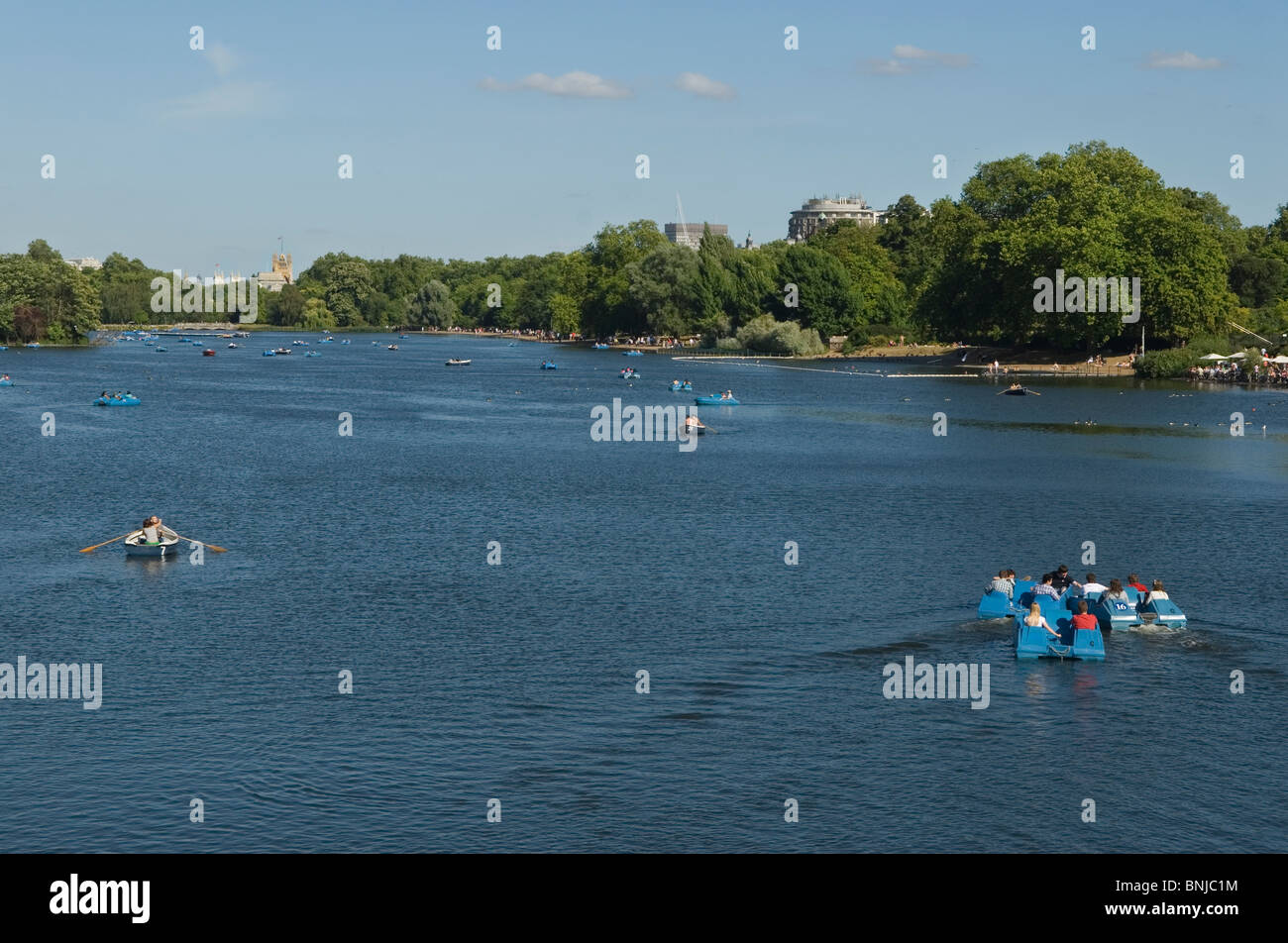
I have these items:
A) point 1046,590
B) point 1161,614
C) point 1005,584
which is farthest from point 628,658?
point 1161,614

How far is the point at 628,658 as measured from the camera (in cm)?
4428

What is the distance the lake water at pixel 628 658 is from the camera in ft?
105

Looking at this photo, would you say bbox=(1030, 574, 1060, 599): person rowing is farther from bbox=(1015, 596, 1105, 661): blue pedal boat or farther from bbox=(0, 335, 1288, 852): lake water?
bbox=(1015, 596, 1105, 661): blue pedal boat

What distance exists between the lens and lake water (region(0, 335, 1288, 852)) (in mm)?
31984

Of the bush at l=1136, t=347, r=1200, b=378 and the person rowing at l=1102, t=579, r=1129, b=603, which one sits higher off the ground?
the bush at l=1136, t=347, r=1200, b=378

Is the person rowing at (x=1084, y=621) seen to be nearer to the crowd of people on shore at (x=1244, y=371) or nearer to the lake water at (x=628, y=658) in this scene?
the lake water at (x=628, y=658)

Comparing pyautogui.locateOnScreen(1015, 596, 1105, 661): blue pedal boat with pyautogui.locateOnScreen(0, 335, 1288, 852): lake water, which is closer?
pyautogui.locateOnScreen(0, 335, 1288, 852): lake water

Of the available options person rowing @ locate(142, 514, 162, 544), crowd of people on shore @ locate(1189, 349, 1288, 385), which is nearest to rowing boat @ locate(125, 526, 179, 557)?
person rowing @ locate(142, 514, 162, 544)

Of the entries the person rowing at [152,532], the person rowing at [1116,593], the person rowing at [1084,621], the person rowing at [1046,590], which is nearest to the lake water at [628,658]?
the person rowing at [152,532]

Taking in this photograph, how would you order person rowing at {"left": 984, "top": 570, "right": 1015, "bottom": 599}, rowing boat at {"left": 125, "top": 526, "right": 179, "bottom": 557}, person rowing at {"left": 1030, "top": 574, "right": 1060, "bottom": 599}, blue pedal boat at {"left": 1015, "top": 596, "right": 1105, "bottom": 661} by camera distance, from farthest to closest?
rowing boat at {"left": 125, "top": 526, "right": 179, "bottom": 557}, person rowing at {"left": 984, "top": 570, "right": 1015, "bottom": 599}, person rowing at {"left": 1030, "top": 574, "right": 1060, "bottom": 599}, blue pedal boat at {"left": 1015, "top": 596, "right": 1105, "bottom": 661}

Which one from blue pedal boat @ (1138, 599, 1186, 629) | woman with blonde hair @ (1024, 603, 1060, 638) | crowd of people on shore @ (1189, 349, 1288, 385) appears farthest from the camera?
crowd of people on shore @ (1189, 349, 1288, 385)

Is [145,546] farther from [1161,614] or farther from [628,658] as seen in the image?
[1161,614]

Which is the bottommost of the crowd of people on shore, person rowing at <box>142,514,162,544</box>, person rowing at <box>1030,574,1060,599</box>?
person rowing at <box>1030,574,1060,599</box>
